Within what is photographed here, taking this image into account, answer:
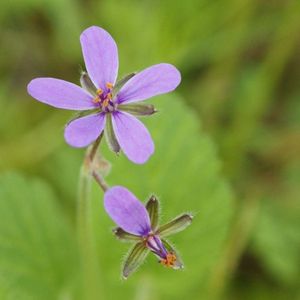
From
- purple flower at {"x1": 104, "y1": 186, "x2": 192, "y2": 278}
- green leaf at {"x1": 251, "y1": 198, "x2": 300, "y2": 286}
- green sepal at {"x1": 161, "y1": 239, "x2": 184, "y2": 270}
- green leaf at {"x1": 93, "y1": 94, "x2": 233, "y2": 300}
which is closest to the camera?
purple flower at {"x1": 104, "y1": 186, "x2": 192, "y2": 278}

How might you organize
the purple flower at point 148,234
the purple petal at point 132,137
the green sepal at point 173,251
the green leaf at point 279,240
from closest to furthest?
the purple petal at point 132,137 → the purple flower at point 148,234 → the green sepal at point 173,251 → the green leaf at point 279,240

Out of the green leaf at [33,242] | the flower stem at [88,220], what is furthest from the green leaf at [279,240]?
the flower stem at [88,220]

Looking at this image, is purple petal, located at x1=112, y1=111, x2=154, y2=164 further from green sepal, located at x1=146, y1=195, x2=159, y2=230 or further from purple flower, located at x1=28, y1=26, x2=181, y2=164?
green sepal, located at x1=146, y1=195, x2=159, y2=230

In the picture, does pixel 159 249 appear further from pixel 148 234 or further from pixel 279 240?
pixel 279 240

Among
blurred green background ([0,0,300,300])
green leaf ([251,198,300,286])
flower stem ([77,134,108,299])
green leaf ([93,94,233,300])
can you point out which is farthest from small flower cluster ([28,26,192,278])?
green leaf ([251,198,300,286])

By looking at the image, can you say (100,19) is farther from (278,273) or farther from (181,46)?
(278,273)

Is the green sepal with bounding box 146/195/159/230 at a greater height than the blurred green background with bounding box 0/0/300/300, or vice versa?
the blurred green background with bounding box 0/0/300/300

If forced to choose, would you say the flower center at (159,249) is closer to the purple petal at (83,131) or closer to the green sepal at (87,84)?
the purple petal at (83,131)

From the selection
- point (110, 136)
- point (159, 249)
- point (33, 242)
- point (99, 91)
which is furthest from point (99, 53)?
point (33, 242)
